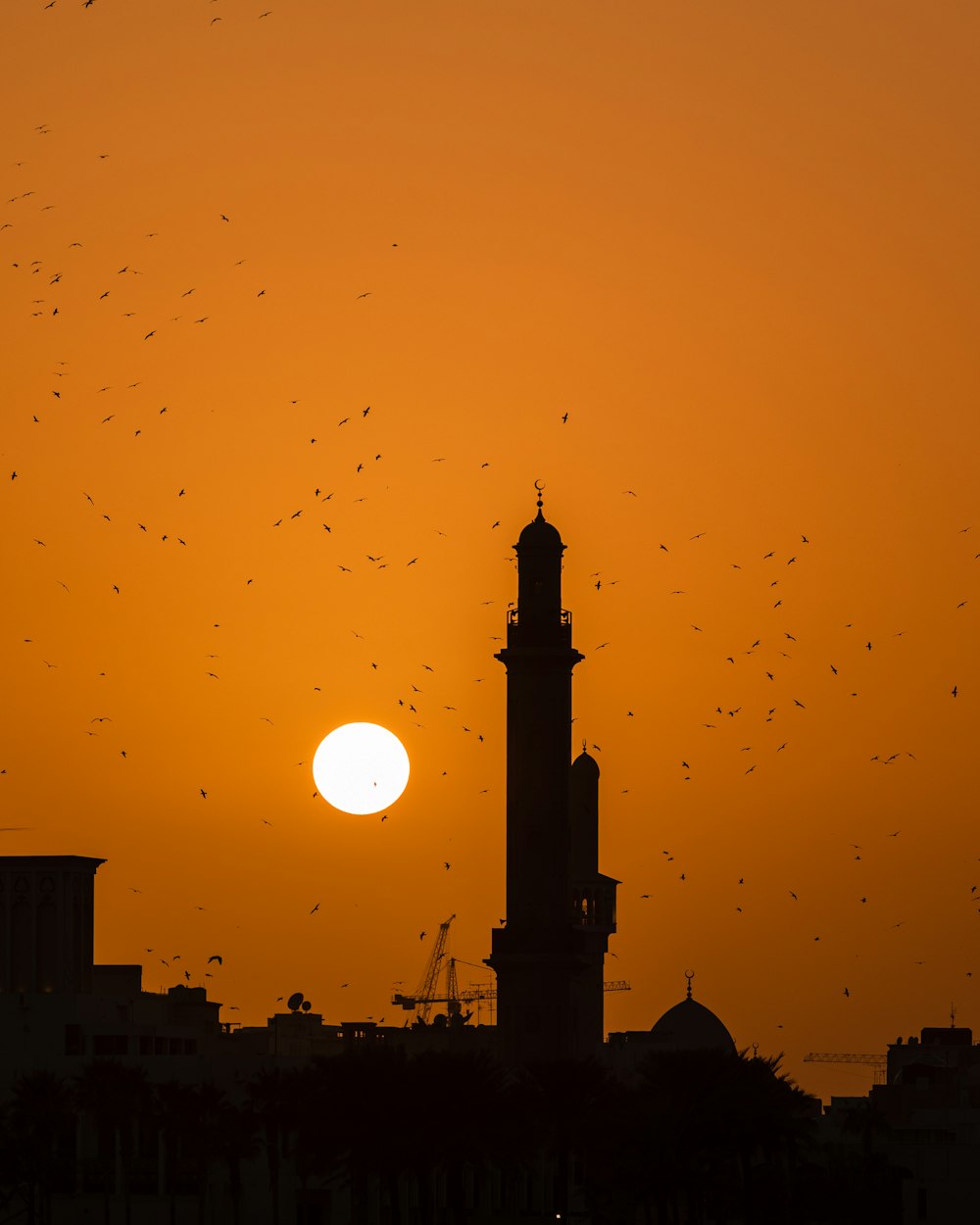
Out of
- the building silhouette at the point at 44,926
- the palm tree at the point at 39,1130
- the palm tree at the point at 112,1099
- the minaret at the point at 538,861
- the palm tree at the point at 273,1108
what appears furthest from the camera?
the building silhouette at the point at 44,926

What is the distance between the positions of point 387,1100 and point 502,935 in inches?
2189

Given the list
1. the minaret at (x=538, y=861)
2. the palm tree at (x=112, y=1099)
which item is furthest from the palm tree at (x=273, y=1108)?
the minaret at (x=538, y=861)

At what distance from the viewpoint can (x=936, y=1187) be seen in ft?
481

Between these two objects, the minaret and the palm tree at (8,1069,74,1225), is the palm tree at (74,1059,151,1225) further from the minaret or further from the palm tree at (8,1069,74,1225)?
the minaret

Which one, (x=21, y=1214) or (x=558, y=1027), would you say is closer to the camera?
(x=21, y=1214)

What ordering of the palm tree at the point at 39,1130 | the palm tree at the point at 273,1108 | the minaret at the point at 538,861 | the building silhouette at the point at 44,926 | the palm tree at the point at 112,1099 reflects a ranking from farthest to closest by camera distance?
the building silhouette at the point at 44,926 → the minaret at the point at 538,861 → the palm tree at the point at 112,1099 → the palm tree at the point at 273,1108 → the palm tree at the point at 39,1130

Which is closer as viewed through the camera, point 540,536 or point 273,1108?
point 273,1108

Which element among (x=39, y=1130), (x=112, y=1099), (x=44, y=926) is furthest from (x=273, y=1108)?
(x=44, y=926)

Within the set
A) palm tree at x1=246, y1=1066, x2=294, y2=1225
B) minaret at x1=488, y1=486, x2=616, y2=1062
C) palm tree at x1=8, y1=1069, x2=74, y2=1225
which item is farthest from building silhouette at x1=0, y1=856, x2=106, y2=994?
palm tree at x1=246, y1=1066, x2=294, y2=1225

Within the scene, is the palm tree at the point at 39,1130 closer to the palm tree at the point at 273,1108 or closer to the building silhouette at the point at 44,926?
the palm tree at the point at 273,1108

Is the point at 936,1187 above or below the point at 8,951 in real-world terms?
below

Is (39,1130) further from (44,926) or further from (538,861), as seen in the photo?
(44,926)

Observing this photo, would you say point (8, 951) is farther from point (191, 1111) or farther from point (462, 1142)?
point (462, 1142)

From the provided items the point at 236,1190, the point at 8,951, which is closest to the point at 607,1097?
the point at 236,1190
